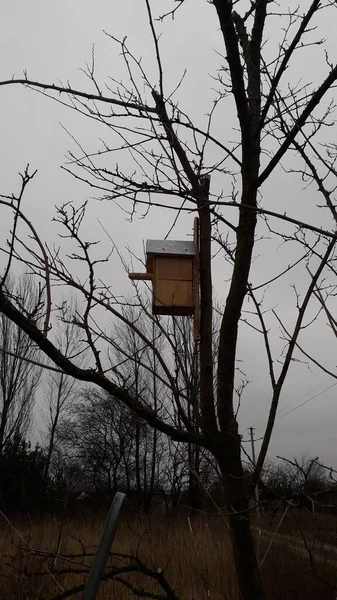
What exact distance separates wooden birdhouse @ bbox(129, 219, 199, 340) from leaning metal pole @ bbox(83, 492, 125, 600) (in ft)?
4.74

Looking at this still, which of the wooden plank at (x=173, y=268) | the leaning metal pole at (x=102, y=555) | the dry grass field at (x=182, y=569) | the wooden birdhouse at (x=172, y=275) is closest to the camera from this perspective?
the leaning metal pole at (x=102, y=555)

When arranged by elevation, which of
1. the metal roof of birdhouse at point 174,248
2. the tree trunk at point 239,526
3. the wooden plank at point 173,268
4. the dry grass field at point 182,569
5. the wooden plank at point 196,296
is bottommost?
the dry grass field at point 182,569

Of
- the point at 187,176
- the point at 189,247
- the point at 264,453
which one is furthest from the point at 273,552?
the point at 187,176

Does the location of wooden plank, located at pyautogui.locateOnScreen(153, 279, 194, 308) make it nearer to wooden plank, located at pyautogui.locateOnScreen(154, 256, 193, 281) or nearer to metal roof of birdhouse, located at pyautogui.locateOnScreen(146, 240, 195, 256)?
wooden plank, located at pyautogui.locateOnScreen(154, 256, 193, 281)

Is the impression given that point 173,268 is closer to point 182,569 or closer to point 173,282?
point 173,282

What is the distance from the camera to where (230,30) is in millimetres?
1392

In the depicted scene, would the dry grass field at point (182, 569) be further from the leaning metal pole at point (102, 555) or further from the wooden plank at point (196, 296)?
the leaning metal pole at point (102, 555)

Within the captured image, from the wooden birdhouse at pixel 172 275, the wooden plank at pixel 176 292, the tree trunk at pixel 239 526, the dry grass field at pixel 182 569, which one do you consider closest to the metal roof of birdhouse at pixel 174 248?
the wooden birdhouse at pixel 172 275

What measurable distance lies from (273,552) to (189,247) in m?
3.84

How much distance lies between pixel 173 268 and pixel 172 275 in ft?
0.11

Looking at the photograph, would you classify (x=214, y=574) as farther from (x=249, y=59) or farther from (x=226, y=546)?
(x=249, y=59)

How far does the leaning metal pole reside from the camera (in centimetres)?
85

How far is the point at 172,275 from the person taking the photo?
8.21 feet

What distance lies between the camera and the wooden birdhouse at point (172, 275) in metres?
2.38
